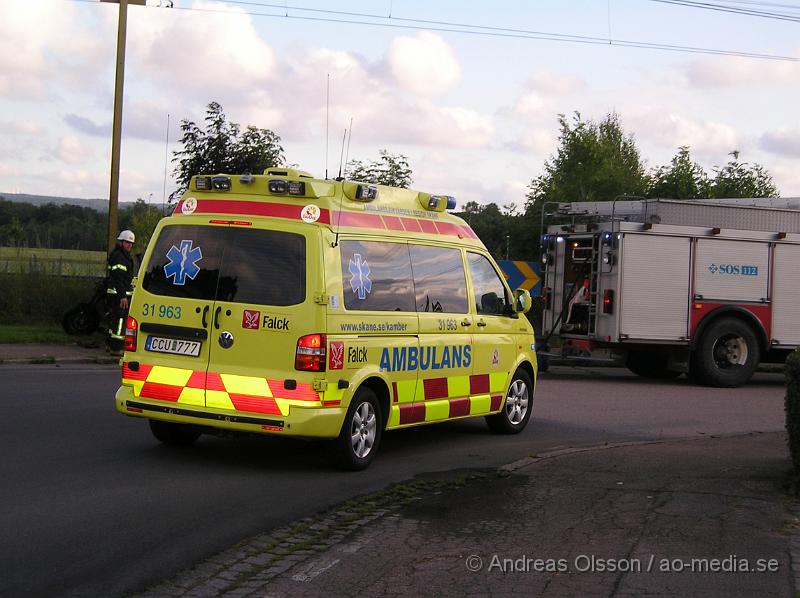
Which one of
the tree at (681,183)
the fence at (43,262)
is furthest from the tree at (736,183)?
the fence at (43,262)

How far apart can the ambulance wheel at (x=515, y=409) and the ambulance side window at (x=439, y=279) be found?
4.73ft

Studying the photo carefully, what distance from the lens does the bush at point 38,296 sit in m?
21.6

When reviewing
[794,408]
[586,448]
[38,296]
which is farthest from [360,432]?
[38,296]

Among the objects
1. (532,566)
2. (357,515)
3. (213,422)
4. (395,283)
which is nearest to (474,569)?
(532,566)

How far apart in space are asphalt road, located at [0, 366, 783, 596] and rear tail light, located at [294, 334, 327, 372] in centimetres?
90

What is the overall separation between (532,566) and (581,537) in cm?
74

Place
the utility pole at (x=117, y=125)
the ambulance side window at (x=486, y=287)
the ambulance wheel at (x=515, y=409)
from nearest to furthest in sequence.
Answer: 1. the ambulance side window at (x=486, y=287)
2. the ambulance wheel at (x=515, y=409)
3. the utility pole at (x=117, y=125)

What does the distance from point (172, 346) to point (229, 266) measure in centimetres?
82

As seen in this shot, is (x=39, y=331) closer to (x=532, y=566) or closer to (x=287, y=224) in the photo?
(x=287, y=224)

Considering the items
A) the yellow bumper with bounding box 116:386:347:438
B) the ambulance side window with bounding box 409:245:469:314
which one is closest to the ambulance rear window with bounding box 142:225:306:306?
the yellow bumper with bounding box 116:386:347:438

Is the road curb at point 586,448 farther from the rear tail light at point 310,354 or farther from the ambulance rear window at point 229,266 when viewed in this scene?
the ambulance rear window at point 229,266

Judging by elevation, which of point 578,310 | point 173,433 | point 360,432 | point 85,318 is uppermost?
point 578,310

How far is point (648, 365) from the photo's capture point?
64.6ft

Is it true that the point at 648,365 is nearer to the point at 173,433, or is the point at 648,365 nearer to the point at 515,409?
the point at 515,409
